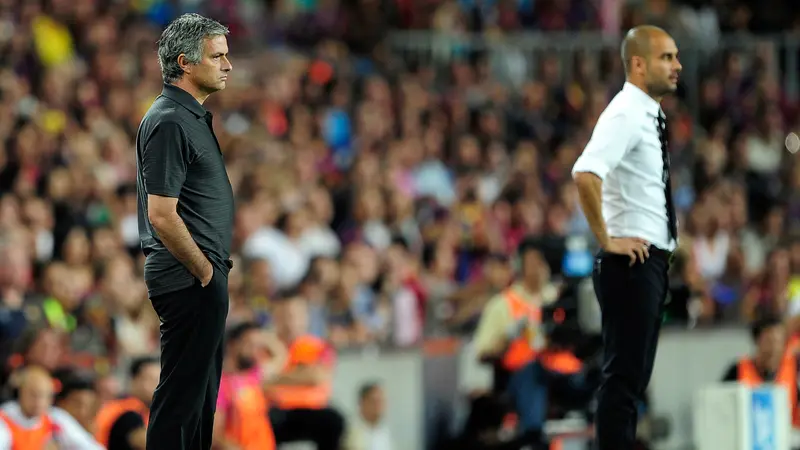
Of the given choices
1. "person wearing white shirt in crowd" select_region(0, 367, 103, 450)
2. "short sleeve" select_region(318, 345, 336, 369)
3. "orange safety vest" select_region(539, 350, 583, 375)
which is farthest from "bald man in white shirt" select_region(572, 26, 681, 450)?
"short sleeve" select_region(318, 345, 336, 369)

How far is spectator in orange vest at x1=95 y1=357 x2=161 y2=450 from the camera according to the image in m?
8.54

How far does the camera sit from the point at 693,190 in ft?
52.3

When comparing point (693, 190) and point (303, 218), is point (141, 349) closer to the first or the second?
point (303, 218)

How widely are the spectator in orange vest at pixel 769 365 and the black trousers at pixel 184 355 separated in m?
5.48

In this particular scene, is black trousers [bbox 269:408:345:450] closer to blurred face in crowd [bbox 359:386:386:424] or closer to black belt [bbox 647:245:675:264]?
blurred face in crowd [bbox 359:386:386:424]

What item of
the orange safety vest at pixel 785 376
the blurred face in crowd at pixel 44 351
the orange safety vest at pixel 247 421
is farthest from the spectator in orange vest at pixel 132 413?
the orange safety vest at pixel 785 376

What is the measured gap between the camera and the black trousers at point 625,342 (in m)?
6.34

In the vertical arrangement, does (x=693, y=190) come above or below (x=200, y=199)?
below

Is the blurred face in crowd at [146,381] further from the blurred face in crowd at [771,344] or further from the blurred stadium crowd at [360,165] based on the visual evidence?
the blurred face in crowd at [771,344]

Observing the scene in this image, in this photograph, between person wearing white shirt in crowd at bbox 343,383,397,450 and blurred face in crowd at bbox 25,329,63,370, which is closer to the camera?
blurred face in crowd at bbox 25,329,63,370

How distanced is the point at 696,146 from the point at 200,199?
11754 mm

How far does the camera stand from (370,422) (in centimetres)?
1048

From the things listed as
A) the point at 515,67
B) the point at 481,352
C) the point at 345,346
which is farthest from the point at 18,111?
the point at 515,67

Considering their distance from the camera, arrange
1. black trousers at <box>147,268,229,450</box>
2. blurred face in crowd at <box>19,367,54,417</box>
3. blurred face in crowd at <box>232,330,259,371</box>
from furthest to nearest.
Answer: blurred face in crowd at <box>232,330,259,371</box> → blurred face in crowd at <box>19,367,54,417</box> → black trousers at <box>147,268,229,450</box>
